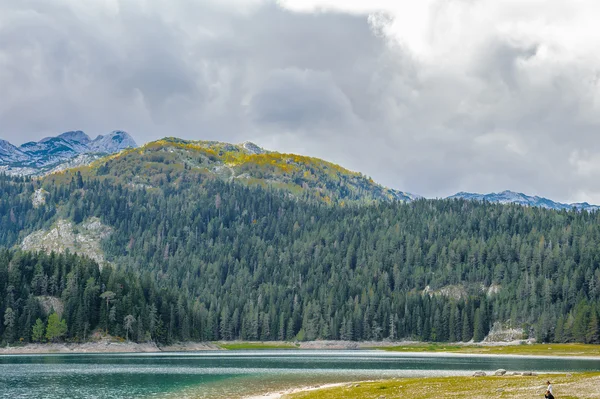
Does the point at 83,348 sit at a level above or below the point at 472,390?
above

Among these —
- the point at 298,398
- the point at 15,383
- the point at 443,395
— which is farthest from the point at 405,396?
the point at 15,383

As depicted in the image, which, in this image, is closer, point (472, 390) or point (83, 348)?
point (472, 390)

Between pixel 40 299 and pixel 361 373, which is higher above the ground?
pixel 40 299

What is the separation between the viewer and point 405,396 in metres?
62.6

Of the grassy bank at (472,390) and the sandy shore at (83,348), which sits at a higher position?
the sandy shore at (83,348)

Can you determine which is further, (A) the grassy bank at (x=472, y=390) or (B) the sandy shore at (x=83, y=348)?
(B) the sandy shore at (x=83, y=348)

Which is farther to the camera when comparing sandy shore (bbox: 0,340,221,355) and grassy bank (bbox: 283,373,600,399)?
sandy shore (bbox: 0,340,221,355)

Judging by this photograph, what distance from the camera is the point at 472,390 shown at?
6556cm

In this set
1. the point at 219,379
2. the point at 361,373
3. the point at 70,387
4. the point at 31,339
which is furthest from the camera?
the point at 31,339

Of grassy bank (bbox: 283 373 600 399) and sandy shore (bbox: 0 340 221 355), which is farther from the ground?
sandy shore (bbox: 0 340 221 355)

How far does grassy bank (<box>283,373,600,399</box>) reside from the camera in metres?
58.8

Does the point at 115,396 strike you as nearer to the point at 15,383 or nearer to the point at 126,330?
the point at 15,383

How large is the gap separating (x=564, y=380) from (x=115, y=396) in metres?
52.8

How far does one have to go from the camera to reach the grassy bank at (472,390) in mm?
58781
